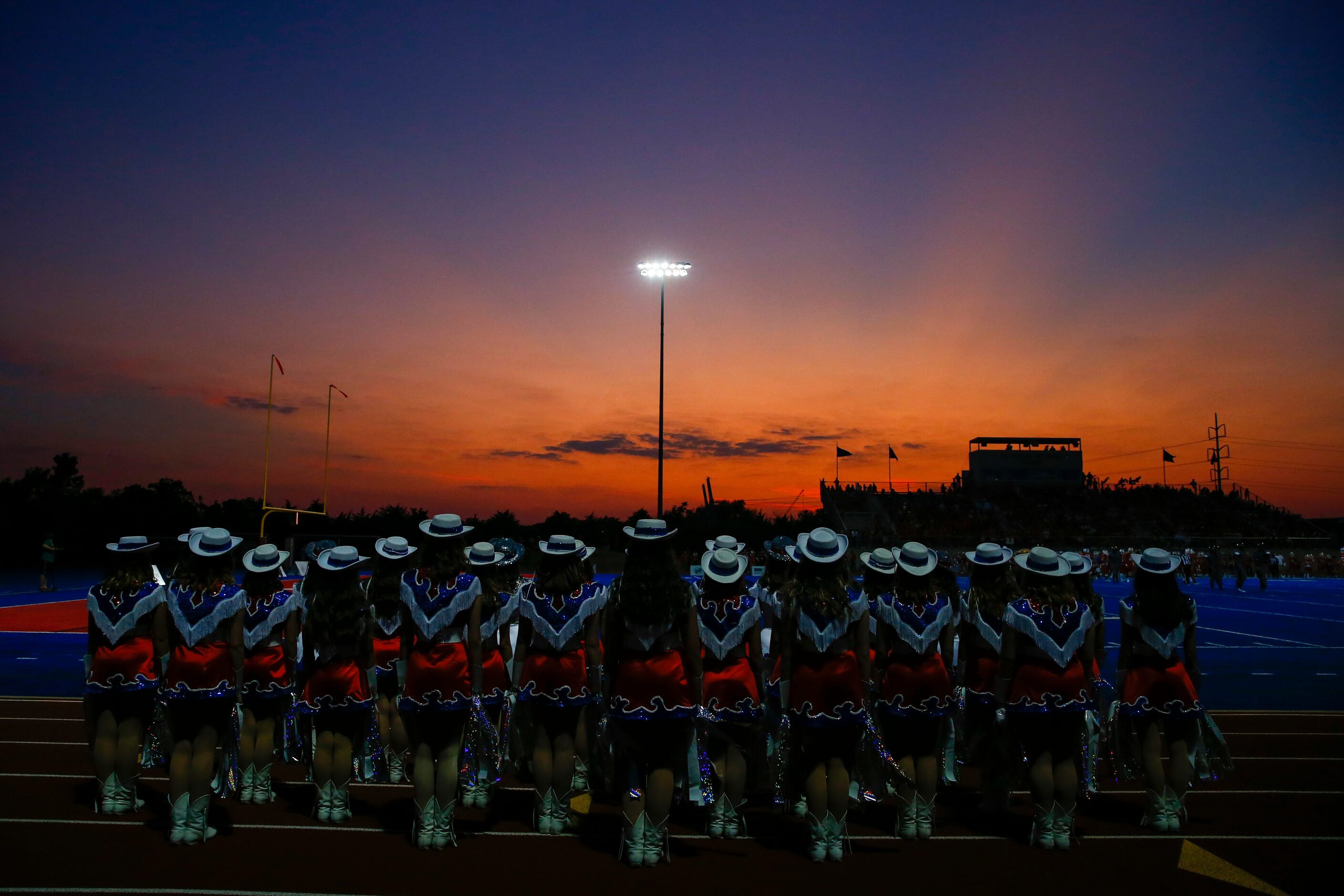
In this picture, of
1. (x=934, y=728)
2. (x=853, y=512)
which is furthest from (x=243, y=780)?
(x=853, y=512)

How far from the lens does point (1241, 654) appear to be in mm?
15320

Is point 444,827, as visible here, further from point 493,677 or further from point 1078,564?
point 1078,564

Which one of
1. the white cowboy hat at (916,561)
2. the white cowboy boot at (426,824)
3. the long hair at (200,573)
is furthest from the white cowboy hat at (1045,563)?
the long hair at (200,573)

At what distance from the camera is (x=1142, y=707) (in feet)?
18.6

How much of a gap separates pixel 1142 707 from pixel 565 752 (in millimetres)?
4000

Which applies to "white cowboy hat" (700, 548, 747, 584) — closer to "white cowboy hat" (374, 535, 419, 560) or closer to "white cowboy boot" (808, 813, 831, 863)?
"white cowboy boot" (808, 813, 831, 863)

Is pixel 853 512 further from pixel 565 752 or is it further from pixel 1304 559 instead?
pixel 565 752

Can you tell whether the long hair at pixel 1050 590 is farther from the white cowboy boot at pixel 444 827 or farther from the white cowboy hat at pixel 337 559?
the white cowboy hat at pixel 337 559

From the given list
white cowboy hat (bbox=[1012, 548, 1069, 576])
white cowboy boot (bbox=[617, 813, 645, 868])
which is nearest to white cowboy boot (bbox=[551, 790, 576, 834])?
white cowboy boot (bbox=[617, 813, 645, 868])

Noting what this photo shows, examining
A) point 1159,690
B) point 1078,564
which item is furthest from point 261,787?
A: point 1159,690

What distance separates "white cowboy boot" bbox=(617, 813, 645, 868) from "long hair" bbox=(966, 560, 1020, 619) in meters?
2.84

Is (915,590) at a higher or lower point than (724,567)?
lower

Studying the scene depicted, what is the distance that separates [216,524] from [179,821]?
1877 inches

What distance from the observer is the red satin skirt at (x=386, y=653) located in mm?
6555
